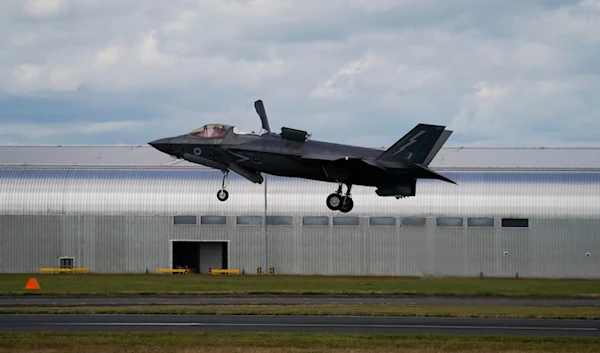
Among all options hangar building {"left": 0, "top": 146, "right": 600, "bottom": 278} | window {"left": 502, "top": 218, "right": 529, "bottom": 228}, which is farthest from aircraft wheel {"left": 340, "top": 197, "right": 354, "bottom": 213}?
window {"left": 502, "top": 218, "right": 529, "bottom": 228}

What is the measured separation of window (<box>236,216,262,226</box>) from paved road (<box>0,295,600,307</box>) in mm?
21610

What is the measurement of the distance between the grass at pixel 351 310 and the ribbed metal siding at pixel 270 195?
28.0m

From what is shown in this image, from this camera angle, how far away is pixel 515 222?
83500mm

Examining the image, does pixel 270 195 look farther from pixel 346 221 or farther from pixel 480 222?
pixel 480 222

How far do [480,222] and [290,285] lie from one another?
732 inches

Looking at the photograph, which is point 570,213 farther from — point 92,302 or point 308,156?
point 308,156

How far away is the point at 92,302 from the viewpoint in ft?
199

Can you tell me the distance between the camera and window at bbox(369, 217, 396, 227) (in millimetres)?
84812

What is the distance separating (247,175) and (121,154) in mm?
58517

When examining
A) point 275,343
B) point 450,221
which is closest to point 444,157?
point 450,221

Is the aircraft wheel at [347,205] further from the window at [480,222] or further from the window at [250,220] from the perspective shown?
the window at [250,220]

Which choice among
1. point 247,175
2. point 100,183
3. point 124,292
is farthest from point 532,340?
point 100,183

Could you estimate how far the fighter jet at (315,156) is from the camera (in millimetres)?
40562

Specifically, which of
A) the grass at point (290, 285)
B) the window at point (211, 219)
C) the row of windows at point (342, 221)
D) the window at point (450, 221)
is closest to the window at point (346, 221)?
the row of windows at point (342, 221)
